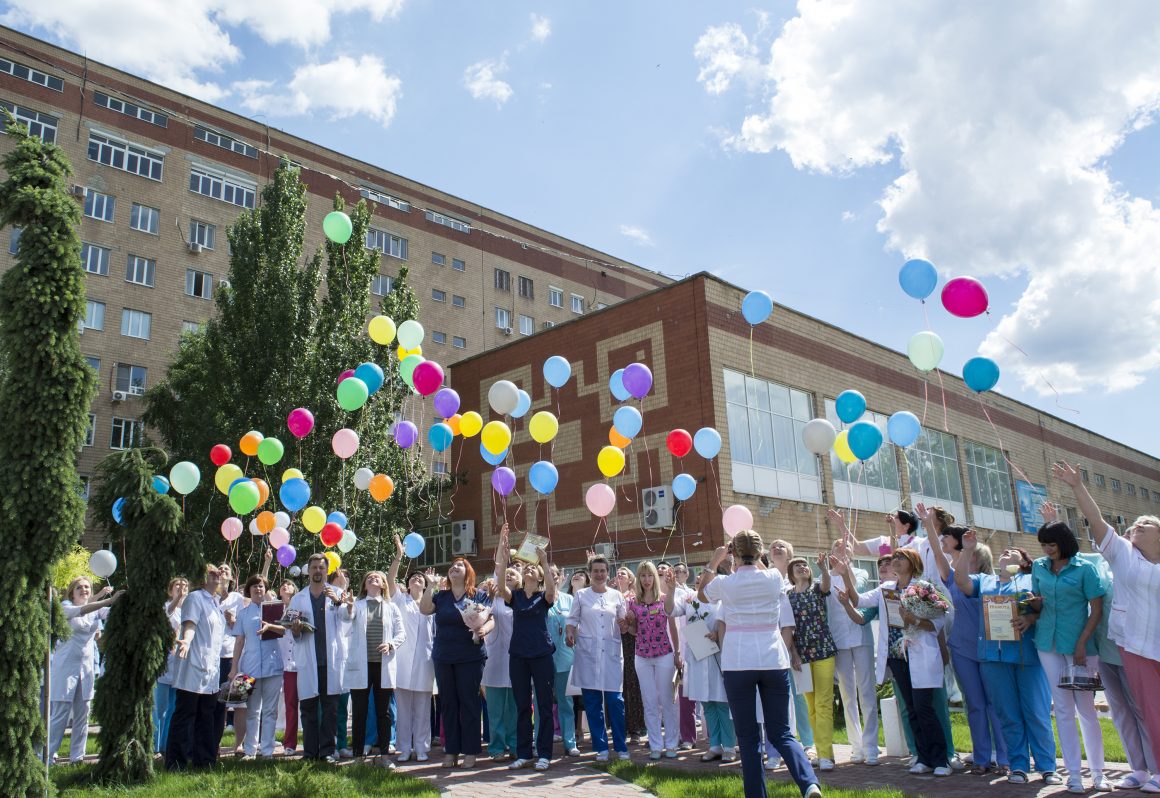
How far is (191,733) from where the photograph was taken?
8.06 m

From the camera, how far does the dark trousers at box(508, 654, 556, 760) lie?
788 centimetres

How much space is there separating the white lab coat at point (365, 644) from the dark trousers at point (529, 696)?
58.2 inches

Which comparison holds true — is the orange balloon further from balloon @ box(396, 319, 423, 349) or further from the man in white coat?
the man in white coat

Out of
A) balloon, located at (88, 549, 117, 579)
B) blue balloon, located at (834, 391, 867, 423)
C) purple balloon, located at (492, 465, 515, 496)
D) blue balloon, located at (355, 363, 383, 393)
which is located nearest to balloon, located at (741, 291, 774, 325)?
blue balloon, located at (834, 391, 867, 423)

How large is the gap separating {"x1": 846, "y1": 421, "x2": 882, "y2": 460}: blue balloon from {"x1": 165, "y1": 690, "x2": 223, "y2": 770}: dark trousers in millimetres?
7492

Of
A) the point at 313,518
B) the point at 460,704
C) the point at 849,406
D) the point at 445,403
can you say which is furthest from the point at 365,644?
the point at 849,406

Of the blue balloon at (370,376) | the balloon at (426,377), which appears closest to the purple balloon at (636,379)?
the balloon at (426,377)

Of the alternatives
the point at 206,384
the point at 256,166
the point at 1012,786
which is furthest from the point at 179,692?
the point at 256,166

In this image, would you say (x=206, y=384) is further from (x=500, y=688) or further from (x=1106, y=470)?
(x=1106, y=470)

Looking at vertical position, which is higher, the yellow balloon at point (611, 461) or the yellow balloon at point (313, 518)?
the yellow balloon at point (611, 461)

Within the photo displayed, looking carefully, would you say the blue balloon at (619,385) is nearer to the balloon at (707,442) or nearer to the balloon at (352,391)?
the balloon at (707,442)

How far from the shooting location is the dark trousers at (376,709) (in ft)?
28.5

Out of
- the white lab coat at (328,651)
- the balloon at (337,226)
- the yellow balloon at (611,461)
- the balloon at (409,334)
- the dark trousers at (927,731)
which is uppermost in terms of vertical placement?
the balloon at (337,226)

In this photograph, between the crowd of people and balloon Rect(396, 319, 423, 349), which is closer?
the crowd of people
